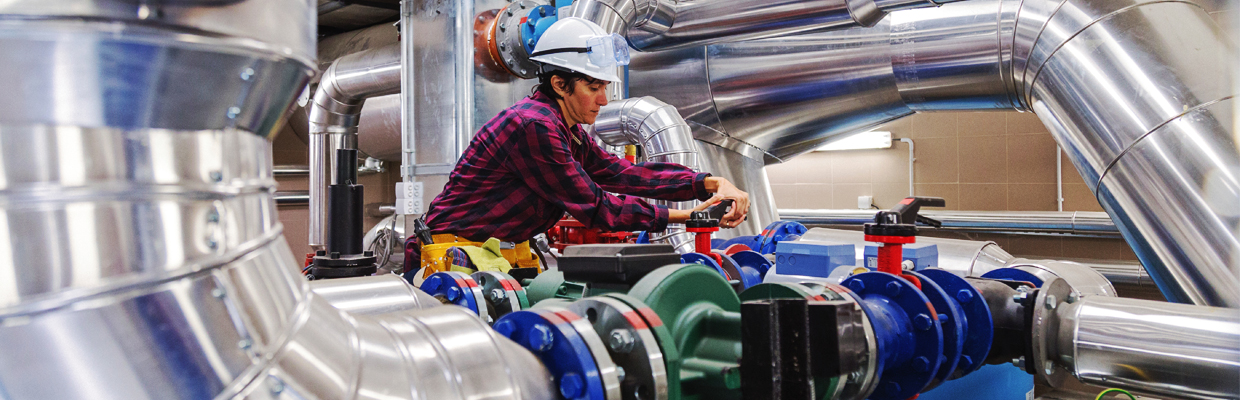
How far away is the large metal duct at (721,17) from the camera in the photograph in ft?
8.11

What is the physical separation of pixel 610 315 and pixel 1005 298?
733mm

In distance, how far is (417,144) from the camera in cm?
329

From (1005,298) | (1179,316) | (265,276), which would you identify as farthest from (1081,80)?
(265,276)

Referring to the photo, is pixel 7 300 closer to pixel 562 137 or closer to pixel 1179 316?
pixel 1179 316

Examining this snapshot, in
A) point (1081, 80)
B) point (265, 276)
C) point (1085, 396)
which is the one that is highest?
point (1081, 80)

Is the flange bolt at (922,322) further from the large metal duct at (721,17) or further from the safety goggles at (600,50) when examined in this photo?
the large metal duct at (721,17)

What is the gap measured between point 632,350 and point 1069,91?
6.00 ft

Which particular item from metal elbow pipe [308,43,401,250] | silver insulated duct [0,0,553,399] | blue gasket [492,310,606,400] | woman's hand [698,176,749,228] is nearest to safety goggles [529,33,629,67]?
woman's hand [698,176,749,228]

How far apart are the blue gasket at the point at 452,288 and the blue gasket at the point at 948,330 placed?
65cm

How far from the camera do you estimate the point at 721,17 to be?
2.76 metres

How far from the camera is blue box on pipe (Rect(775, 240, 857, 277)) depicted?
1630mm

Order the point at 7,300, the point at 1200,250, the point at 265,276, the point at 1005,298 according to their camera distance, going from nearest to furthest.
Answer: the point at 7,300, the point at 265,276, the point at 1005,298, the point at 1200,250

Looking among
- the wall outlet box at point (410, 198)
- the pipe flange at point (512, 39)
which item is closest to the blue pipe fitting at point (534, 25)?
the pipe flange at point (512, 39)

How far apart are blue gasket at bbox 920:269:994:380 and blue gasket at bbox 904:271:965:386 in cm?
4
